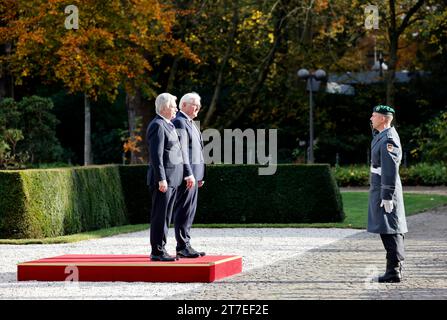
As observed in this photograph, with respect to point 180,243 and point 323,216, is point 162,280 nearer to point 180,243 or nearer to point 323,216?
point 180,243

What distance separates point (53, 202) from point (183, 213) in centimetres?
606

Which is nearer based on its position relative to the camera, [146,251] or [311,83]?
[146,251]

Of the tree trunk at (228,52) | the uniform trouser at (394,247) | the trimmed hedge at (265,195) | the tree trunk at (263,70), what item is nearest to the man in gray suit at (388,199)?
the uniform trouser at (394,247)

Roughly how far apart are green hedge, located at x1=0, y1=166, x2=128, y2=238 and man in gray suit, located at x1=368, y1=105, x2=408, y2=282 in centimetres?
773

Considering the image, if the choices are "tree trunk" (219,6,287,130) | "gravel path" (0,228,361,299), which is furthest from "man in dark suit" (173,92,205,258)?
"tree trunk" (219,6,287,130)

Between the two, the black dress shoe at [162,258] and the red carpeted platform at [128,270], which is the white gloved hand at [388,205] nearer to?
the red carpeted platform at [128,270]

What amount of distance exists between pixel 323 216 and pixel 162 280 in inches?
397

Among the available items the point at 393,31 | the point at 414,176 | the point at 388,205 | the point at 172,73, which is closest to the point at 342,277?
the point at 388,205

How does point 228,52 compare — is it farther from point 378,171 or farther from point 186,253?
point 378,171

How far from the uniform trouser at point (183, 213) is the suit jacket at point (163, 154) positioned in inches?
12.5

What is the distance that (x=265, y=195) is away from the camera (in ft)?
69.2

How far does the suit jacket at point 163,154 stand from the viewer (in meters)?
11.4

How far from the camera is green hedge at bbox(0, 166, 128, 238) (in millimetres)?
17078

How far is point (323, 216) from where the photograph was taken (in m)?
20.9
